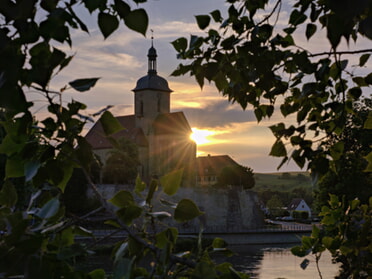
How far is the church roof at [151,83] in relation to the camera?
6159cm

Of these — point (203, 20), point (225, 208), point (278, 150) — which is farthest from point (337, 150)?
point (225, 208)

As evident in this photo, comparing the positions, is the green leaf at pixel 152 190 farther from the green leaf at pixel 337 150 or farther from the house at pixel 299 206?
the house at pixel 299 206

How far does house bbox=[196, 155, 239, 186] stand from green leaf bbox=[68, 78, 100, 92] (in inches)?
2644

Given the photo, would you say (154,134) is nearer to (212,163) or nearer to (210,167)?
(210,167)

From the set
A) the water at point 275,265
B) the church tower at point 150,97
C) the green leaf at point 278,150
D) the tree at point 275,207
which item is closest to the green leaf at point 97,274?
the green leaf at point 278,150

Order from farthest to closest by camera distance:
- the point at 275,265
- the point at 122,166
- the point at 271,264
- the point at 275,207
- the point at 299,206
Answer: the point at 275,207, the point at 299,206, the point at 122,166, the point at 271,264, the point at 275,265

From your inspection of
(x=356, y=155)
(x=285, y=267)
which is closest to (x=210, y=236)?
(x=285, y=267)

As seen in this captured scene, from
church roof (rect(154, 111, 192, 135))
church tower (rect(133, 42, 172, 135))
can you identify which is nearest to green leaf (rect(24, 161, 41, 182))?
church roof (rect(154, 111, 192, 135))

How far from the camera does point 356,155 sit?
80.6 feet

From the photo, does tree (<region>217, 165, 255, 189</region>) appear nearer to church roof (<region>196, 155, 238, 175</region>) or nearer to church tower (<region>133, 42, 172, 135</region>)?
church roof (<region>196, 155, 238, 175</region>)

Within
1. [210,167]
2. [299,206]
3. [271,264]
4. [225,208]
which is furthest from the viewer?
[299,206]

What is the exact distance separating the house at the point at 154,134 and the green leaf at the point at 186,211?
55830 millimetres

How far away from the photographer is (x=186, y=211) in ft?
3.20

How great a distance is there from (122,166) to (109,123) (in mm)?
49636
